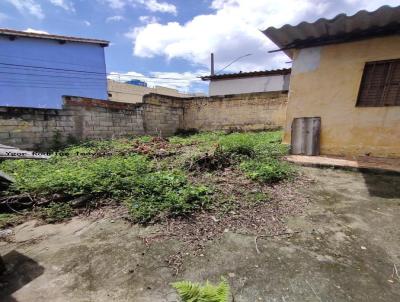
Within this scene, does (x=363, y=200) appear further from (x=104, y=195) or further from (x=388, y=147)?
(x=104, y=195)

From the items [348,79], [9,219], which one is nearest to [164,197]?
[9,219]

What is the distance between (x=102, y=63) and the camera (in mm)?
17172

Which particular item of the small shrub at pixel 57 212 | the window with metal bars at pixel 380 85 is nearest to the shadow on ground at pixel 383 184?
the window with metal bars at pixel 380 85

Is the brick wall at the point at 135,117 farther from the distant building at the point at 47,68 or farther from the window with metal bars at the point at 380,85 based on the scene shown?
the distant building at the point at 47,68

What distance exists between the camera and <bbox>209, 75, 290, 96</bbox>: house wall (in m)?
14.0

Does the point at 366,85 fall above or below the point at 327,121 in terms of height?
above

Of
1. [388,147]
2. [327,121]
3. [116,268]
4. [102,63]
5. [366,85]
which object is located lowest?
[116,268]

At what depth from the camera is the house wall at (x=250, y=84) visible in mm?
14023

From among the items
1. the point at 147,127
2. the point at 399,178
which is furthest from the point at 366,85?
the point at 147,127

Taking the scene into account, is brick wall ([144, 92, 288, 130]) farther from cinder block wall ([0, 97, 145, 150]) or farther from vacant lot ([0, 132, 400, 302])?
vacant lot ([0, 132, 400, 302])

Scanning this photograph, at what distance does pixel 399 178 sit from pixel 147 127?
8558 millimetres

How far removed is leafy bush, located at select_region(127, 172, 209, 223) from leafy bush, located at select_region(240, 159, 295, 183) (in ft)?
3.71

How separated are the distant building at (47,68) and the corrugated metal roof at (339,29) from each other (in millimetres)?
14879

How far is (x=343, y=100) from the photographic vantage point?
5410 mm
